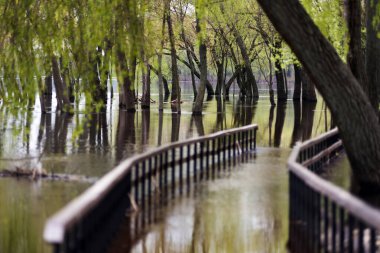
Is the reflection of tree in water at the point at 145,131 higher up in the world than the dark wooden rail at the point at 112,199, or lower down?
lower down

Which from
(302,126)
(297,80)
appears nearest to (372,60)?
(302,126)

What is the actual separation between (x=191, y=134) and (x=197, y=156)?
10073 millimetres

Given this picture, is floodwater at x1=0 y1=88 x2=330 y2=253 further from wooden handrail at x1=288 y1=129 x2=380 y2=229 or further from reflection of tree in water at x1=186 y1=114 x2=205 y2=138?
wooden handrail at x1=288 y1=129 x2=380 y2=229

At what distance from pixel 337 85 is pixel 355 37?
8.16 feet

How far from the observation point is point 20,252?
9.37 metres

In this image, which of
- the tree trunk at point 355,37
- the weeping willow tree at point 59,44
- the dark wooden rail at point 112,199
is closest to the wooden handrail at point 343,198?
the dark wooden rail at point 112,199

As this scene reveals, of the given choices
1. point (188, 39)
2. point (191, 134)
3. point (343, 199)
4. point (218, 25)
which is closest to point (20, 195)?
point (343, 199)

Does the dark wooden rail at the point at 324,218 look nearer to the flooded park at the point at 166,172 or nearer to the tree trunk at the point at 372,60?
the flooded park at the point at 166,172

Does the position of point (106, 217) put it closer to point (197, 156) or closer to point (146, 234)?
point (146, 234)

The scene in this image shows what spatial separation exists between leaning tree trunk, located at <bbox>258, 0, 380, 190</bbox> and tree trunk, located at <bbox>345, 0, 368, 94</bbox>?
6.92 ft

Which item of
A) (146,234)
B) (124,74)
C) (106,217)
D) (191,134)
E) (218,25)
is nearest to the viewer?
(106,217)

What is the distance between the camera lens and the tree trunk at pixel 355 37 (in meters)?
14.6

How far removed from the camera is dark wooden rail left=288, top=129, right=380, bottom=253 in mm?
7086

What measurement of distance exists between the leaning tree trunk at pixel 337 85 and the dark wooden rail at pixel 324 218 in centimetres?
190
